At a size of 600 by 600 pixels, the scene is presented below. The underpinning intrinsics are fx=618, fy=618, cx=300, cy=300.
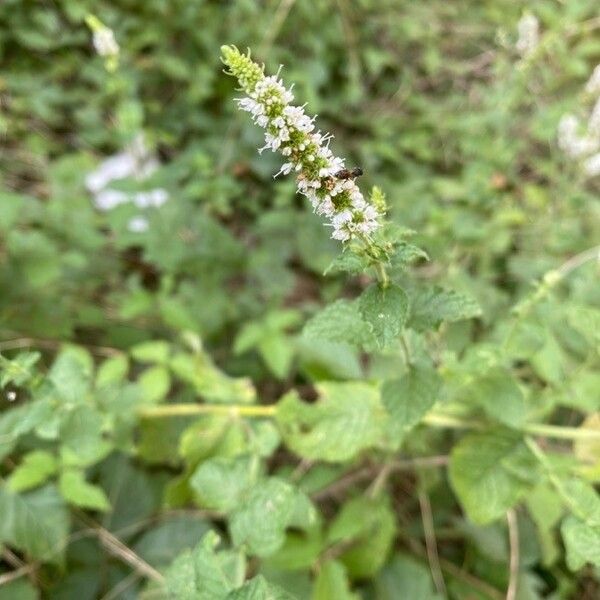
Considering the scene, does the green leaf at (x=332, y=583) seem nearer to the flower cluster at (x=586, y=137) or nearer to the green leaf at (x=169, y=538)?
the green leaf at (x=169, y=538)

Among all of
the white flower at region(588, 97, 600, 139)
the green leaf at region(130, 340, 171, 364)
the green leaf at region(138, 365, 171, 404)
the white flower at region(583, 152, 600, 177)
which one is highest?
the white flower at region(588, 97, 600, 139)

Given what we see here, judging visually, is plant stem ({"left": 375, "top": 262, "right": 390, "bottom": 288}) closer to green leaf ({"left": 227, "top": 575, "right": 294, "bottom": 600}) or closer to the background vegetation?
the background vegetation

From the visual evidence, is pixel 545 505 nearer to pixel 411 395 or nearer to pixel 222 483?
pixel 411 395

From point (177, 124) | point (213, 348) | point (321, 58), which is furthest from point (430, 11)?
point (213, 348)

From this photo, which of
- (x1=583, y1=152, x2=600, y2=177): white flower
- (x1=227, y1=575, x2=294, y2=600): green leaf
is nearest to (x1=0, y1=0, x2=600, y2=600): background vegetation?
(x1=227, y1=575, x2=294, y2=600): green leaf

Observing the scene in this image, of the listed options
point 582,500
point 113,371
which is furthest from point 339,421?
point 113,371

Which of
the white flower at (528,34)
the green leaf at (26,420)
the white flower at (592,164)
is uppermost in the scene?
the white flower at (528,34)

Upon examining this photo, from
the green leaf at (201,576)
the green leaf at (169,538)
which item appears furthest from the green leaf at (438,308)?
the green leaf at (169,538)
